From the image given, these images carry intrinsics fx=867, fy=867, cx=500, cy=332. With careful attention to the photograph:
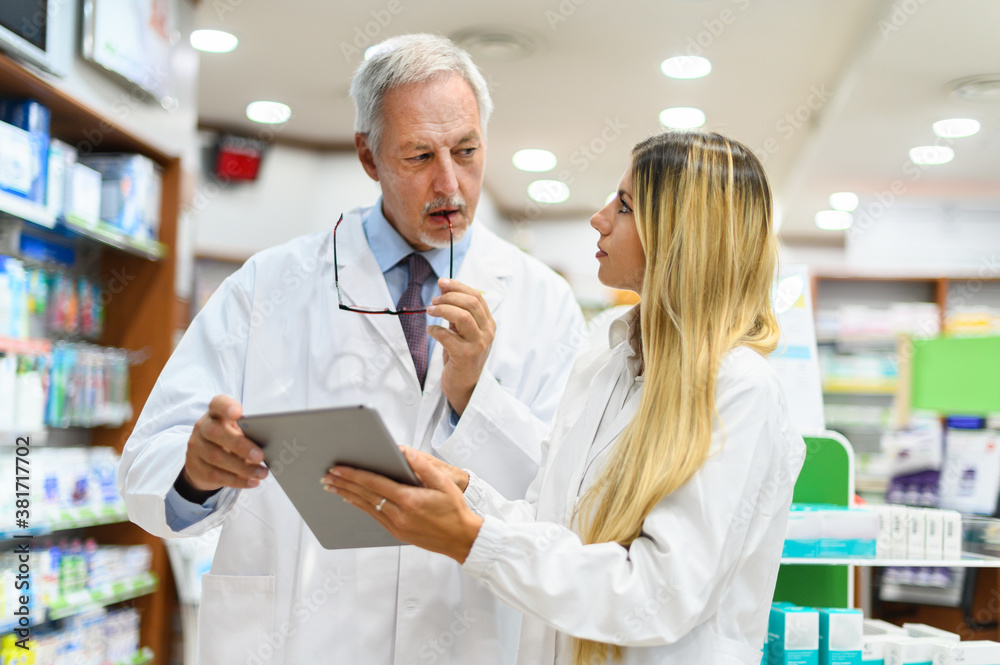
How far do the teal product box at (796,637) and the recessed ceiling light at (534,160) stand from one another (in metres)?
5.98

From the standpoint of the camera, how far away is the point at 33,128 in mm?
2682

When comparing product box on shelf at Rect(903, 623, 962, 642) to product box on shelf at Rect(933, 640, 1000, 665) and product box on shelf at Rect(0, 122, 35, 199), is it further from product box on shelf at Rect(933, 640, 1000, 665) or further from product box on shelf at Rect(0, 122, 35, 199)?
product box on shelf at Rect(0, 122, 35, 199)

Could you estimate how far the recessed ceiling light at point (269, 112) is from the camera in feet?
21.3

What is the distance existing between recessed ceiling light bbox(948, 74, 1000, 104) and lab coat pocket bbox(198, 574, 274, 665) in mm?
5159

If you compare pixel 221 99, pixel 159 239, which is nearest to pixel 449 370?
pixel 159 239

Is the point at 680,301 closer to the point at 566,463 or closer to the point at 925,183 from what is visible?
the point at 566,463

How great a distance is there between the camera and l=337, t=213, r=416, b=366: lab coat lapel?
5.60 ft

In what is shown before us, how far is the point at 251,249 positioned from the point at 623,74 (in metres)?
3.36

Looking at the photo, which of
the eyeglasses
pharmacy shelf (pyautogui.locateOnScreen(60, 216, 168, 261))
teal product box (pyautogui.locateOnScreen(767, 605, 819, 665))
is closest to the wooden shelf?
pharmacy shelf (pyautogui.locateOnScreen(60, 216, 168, 261))

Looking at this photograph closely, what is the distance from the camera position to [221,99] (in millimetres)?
6398

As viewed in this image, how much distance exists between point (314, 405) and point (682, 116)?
16.9 ft

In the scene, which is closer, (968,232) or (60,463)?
(60,463)

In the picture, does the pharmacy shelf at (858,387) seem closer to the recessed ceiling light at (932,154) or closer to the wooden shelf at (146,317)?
the recessed ceiling light at (932,154)

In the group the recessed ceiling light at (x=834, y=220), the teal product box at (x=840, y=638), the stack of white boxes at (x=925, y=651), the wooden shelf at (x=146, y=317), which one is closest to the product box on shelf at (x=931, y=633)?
the stack of white boxes at (x=925, y=651)
